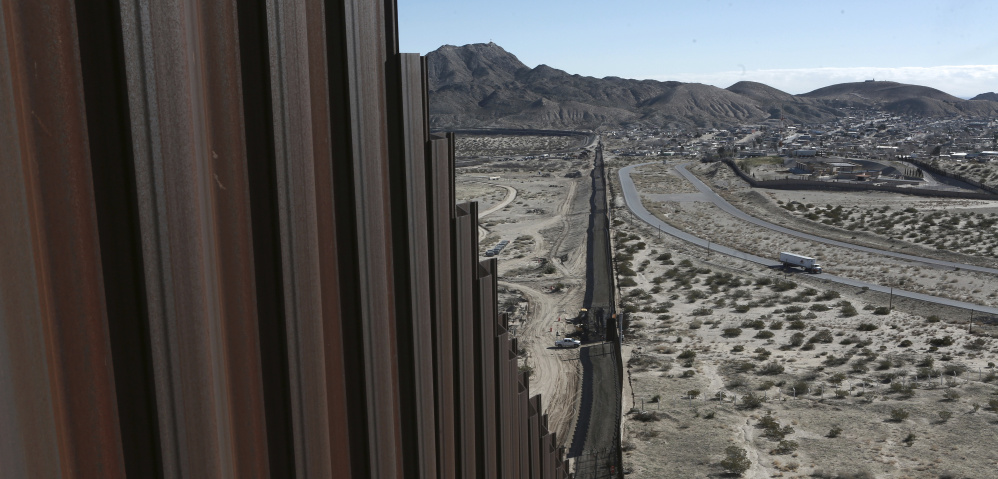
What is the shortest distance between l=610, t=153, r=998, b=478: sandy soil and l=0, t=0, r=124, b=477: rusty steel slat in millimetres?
20494

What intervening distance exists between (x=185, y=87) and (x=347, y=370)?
1787mm

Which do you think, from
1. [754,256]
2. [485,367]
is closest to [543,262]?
[754,256]

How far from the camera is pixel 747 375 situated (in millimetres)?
30016

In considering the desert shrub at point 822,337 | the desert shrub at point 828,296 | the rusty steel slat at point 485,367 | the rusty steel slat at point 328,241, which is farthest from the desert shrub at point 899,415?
the rusty steel slat at point 328,241

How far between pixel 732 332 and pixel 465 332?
33649mm

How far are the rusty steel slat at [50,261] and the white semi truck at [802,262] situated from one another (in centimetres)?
5235

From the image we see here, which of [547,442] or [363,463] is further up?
[363,463]

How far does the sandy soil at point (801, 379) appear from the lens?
2172 cm

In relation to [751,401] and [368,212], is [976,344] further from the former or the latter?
[368,212]

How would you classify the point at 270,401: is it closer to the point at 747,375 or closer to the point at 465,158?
the point at 747,375

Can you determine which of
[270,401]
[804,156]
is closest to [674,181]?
[804,156]

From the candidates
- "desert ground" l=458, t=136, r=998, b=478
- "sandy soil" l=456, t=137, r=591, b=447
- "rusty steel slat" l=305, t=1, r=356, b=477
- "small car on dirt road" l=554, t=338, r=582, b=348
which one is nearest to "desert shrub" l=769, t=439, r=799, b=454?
"desert ground" l=458, t=136, r=998, b=478

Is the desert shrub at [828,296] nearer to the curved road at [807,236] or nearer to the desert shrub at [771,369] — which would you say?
the curved road at [807,236]

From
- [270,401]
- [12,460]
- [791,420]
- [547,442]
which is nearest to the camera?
[12,460]
